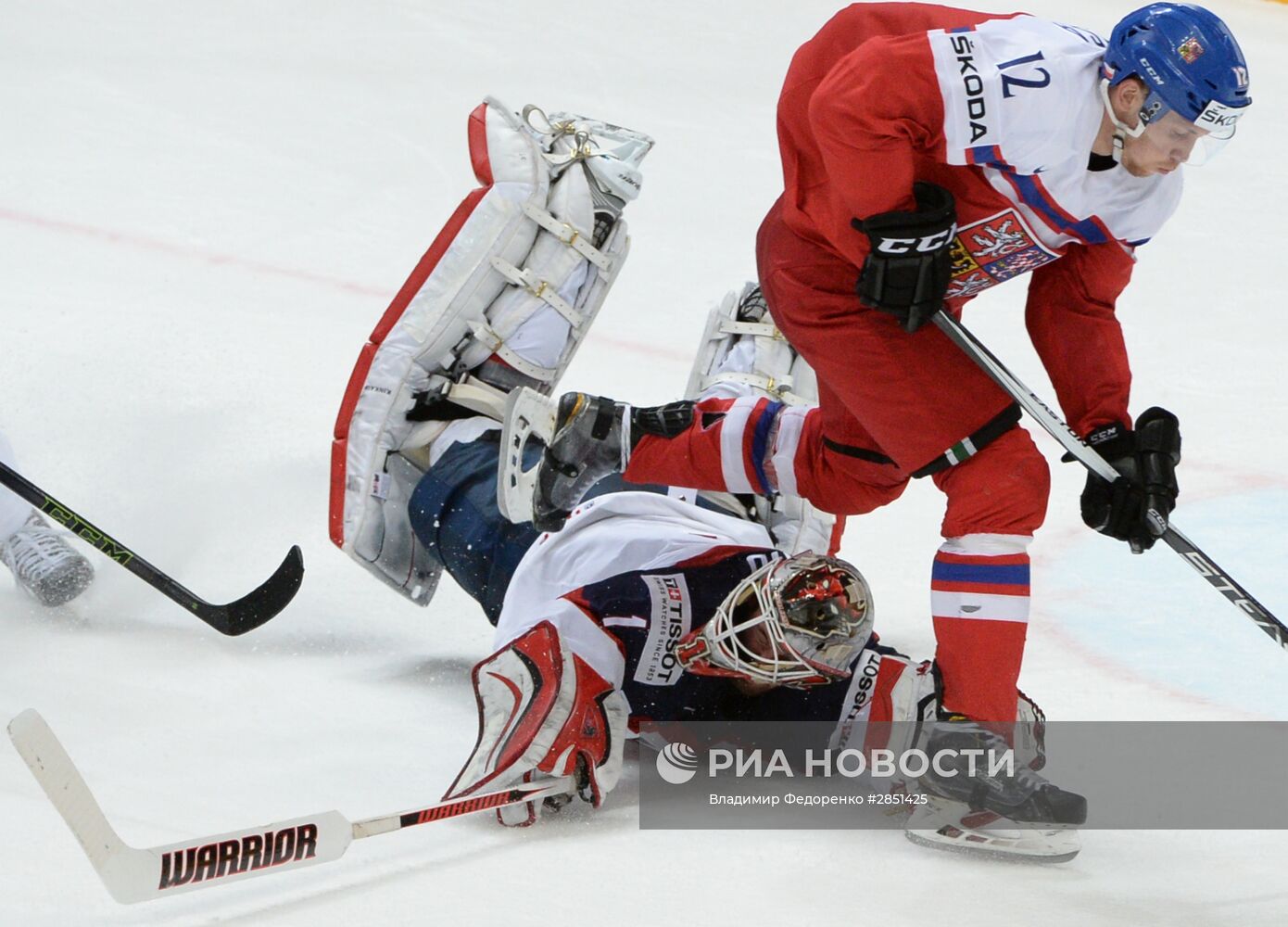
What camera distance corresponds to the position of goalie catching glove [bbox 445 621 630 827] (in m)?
2.56

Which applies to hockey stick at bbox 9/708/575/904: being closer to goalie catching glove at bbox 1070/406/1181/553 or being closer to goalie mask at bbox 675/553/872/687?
goalie mask at bbox 675/553/872/687

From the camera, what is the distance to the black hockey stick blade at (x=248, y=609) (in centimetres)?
337

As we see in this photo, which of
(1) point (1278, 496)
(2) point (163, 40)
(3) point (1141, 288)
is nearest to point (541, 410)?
(1) point (1278, 496)

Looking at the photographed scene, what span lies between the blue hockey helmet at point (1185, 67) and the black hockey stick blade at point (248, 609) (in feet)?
5.84

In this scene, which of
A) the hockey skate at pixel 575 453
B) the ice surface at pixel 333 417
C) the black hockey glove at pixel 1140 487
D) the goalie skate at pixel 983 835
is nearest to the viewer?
the ice surface at pixel 333 417

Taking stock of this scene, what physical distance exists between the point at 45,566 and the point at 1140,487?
7.05 ft

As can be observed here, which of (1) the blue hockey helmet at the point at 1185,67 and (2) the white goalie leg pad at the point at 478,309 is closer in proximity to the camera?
(1) the blue hockey helmet at the point at 1185,67

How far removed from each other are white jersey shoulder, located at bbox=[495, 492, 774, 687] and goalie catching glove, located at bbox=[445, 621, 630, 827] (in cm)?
6

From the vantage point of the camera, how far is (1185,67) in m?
2.45

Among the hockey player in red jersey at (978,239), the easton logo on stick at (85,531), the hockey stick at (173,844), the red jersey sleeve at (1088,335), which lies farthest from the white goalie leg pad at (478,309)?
the hockey stick at (173,844)

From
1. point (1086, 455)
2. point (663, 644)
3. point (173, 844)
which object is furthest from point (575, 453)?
point (173, 844)

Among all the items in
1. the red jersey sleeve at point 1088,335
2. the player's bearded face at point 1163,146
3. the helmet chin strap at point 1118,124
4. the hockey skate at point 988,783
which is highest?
the helmet chin strap at point 1118,124

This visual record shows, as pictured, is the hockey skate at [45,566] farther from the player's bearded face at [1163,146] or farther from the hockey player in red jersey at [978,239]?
the player's bearded face at [1163,146]

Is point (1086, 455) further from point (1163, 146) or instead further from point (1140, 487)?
point (1163, 146)
